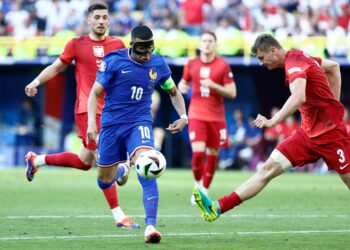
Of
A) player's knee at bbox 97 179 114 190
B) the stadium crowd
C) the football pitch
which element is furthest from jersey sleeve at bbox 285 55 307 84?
the stadium crowd

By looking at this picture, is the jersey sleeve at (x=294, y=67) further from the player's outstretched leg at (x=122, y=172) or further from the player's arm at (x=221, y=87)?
the player's arm at (x=221, y=87)

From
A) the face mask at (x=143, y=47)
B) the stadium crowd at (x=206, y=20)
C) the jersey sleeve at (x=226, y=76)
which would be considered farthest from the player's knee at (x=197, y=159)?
the stadium crowd at (x=206, y=20)

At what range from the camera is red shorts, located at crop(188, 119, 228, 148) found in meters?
17.8

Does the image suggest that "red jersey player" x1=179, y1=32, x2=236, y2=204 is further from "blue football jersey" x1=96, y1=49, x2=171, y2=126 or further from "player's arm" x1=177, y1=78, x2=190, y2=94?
"blue football jersey" x1=96, y1=49, x2=171, y2=126

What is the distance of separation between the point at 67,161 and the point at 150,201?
307 centimetres

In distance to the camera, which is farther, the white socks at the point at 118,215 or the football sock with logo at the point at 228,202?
the white socks at the point at 118,215

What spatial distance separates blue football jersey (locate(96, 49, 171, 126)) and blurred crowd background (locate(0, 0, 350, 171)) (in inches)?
776

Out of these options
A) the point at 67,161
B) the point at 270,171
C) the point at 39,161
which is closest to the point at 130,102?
the point at 270,171

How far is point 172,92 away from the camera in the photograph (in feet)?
38.1

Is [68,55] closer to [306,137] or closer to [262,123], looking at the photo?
[306,137]

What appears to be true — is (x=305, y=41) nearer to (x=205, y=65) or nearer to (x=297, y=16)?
(x=297, y=16)

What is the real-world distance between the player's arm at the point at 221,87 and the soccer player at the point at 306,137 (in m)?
6.07

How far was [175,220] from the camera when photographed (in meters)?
13.5

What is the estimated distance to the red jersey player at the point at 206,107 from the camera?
57.8ft
